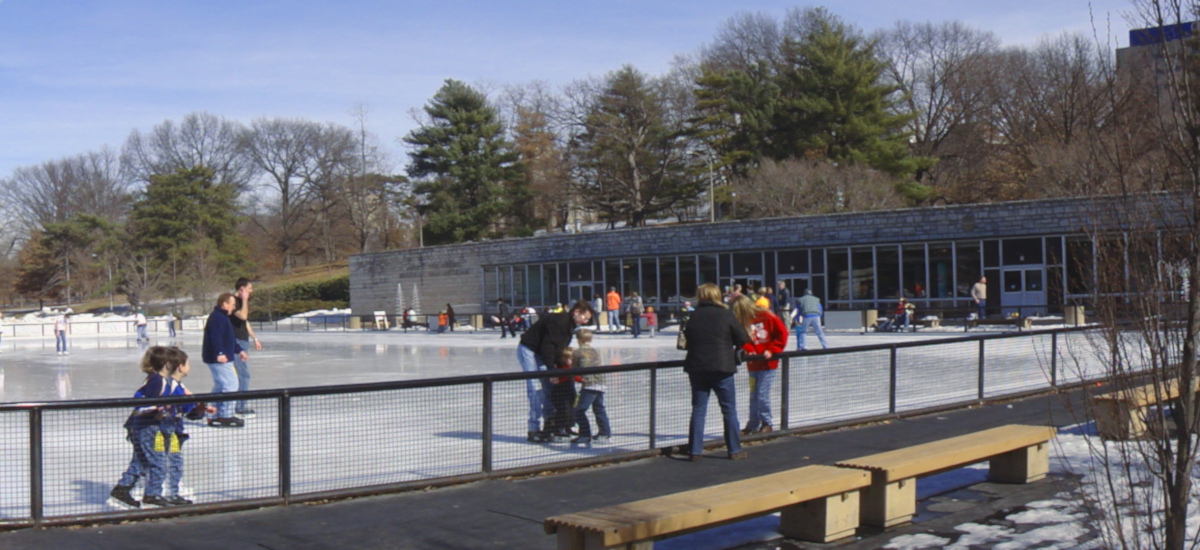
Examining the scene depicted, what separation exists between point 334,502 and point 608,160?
59.8 meters

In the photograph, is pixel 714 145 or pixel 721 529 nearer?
pixel 721 529

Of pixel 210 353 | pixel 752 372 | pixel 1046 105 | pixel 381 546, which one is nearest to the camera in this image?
pixel 381 546

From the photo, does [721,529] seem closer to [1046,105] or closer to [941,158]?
[1046,105]

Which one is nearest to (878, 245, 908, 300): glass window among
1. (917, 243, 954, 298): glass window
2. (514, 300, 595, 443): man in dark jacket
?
(917, 243, 954, 298): glass window

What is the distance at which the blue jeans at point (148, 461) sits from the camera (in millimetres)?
7418

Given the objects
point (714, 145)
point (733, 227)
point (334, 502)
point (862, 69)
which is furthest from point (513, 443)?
point (714, 145)

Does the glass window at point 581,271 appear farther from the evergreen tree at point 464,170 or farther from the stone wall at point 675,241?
the evergreen tree at point 464,170

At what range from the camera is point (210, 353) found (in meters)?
12.0

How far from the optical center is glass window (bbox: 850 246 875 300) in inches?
1651

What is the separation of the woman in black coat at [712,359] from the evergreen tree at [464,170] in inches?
2526

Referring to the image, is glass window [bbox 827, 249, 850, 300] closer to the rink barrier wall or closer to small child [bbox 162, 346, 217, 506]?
the rink barrier wall

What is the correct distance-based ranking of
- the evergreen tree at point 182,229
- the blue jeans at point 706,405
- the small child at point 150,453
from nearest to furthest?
the small child at point 150,453 → the blue jeans at point 706,405 → the evergreen tree at point 182,229

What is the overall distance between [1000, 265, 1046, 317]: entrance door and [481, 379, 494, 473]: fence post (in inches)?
1304

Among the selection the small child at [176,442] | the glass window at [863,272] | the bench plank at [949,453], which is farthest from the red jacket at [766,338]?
the glass window at [863,272]
